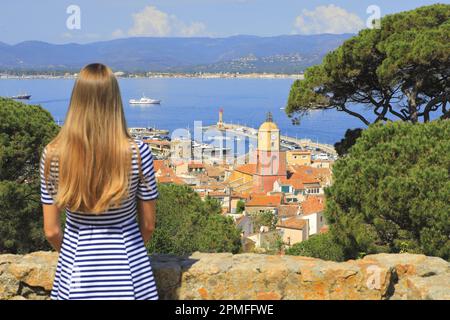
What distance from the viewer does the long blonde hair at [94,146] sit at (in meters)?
2.35

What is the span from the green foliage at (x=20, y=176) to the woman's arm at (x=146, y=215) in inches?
308

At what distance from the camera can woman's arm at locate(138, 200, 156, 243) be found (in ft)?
8.53

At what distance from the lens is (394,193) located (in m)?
7.43

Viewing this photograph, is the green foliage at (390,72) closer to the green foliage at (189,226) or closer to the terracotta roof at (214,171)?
the green foliage at (189,226)

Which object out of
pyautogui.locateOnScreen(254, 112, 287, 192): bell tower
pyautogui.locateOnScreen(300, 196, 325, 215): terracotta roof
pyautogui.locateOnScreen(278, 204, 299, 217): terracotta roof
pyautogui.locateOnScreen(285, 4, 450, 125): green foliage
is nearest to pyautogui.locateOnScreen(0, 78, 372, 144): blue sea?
pyautogui.locateOnScreen(254, 112, 287, 192): bell tower

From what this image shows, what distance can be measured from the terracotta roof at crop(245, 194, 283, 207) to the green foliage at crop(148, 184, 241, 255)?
28.2m

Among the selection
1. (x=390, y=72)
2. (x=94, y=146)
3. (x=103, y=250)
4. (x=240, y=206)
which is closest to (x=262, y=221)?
(x=240, y=206)

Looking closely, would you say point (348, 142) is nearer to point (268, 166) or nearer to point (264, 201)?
point (264, 201)

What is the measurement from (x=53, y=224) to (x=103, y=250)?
28 centimetres

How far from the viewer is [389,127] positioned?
846 cm

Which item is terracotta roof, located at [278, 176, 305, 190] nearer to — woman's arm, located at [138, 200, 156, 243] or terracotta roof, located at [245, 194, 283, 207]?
terracotta roof, located at [245, 194, 283, 207]

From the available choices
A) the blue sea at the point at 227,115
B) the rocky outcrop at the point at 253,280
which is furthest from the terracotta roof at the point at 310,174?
the rocky outcrop at the point at 253,280
